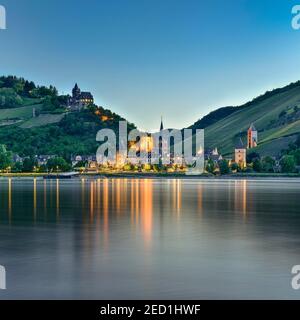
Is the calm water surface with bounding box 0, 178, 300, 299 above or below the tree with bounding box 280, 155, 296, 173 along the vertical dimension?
below

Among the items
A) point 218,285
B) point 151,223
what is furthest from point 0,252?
point 151,223

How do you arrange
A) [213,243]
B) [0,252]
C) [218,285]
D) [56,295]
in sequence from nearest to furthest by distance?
[56,295]
[218,285]
[0,252]
[213,243]

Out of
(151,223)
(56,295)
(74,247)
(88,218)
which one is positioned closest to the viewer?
(56,295)

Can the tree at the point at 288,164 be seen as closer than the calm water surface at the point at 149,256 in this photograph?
No

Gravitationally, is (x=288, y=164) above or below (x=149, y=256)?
above

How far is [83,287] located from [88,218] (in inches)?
895

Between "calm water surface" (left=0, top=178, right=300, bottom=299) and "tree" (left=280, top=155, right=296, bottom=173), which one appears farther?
"tree" (left=280, top=155, right=296, bottom=173)

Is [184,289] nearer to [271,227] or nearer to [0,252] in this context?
[0,252]

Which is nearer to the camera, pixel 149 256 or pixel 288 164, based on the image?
pixel 149 256

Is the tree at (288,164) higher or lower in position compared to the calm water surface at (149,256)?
higher
